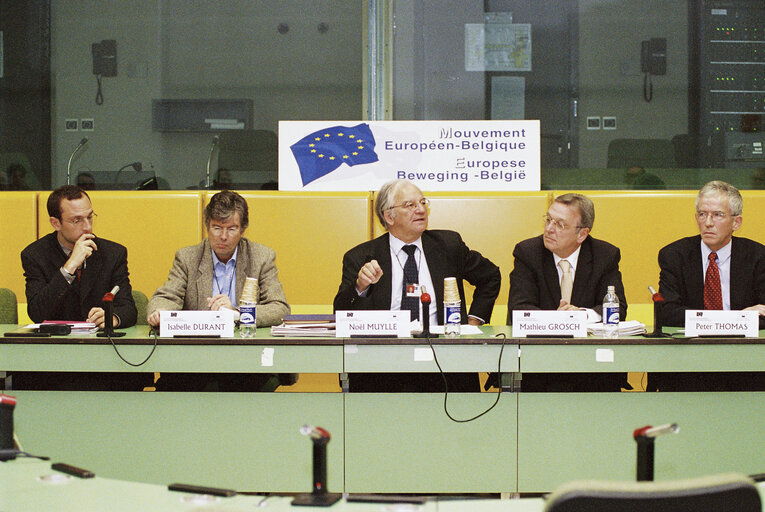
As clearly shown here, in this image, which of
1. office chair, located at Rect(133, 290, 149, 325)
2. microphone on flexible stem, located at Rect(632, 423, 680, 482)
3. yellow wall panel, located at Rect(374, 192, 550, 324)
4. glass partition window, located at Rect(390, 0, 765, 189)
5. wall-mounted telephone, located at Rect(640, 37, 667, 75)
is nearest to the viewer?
microphone on flexible stem, located at Rect(632, 423, 680, 482)

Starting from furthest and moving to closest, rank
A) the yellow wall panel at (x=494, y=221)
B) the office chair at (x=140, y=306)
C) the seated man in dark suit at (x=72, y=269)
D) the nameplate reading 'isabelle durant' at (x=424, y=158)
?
1. the nameplate reading 'isabelle durant' at (x=424, y=158)
2. the yellow wall panel at (x=494, y=221)
3. the office chair at (x=140, y=306)
4. the seated man in dark suit at (x=72, y=269)

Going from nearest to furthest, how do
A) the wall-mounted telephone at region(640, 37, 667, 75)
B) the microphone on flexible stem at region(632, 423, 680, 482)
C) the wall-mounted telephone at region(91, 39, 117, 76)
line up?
the microphone on flexible stem at region(632, 423, 680, 482) → the wall-mounted telephone at region(640, 37, 667, 75) → the wall-mounted telephone at region(91, 39, 117, 76)

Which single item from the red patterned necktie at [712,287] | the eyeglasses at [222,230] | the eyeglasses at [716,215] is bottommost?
the red patterned necktie at [712,287]

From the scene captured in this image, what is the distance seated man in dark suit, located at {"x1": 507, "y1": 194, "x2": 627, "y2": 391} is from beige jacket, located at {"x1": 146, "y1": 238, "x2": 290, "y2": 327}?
107 cm

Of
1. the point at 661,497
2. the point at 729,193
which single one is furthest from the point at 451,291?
the point at 661,497

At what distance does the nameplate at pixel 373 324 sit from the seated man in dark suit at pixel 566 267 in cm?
74

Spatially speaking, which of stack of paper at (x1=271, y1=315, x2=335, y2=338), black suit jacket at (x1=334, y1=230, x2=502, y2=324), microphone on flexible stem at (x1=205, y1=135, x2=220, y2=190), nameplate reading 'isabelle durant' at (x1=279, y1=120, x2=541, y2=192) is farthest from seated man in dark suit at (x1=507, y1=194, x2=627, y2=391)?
microphone on flexible stem at (x1=205, y1=135, x2=220, y2=190)

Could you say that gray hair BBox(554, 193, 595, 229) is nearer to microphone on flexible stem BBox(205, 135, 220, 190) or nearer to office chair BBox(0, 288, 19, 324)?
office chair BBox(0, 288, 19, 324)

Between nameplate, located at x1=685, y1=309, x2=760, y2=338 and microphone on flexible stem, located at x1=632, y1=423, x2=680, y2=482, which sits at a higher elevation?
nameplate, located at x1=685, y1=309, x2=760, y2=338

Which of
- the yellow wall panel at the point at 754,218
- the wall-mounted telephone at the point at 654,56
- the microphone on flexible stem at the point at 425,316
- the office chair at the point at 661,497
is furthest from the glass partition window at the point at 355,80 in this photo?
the office chair at the point at 661,497

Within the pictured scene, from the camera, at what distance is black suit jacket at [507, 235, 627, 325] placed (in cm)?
348

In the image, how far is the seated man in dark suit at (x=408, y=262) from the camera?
3.48 m

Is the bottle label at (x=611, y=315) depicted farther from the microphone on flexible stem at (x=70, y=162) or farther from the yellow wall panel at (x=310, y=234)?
the microphone on flexible stem at (x=70, y=162)

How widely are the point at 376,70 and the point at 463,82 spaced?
0.60 metres
